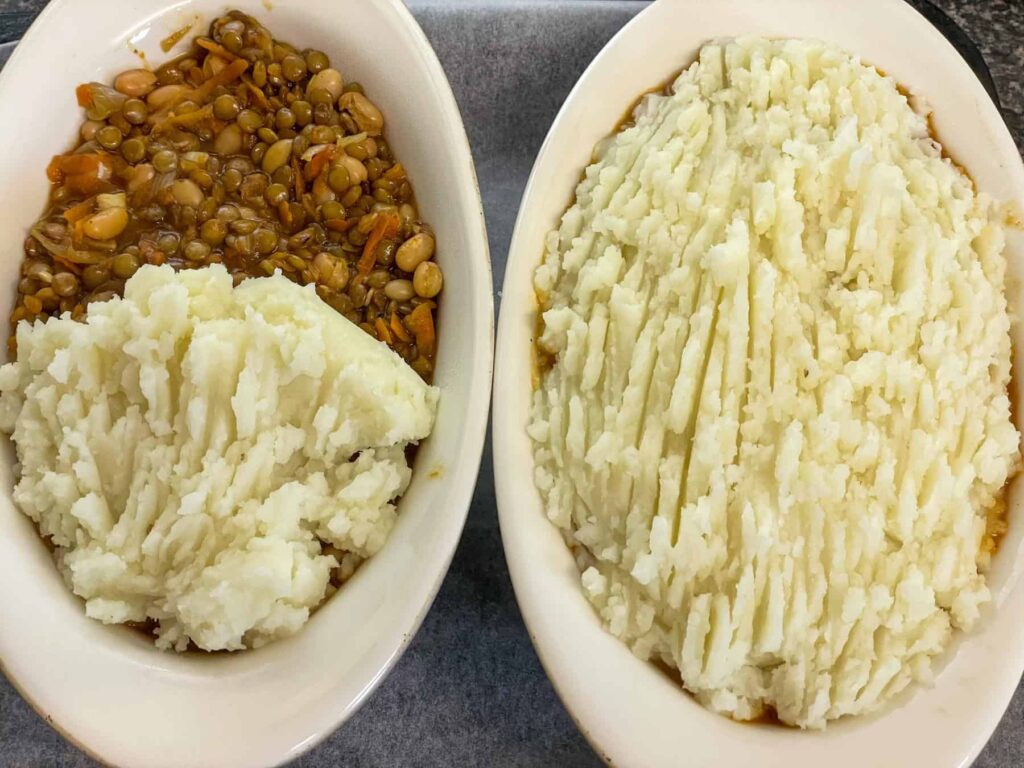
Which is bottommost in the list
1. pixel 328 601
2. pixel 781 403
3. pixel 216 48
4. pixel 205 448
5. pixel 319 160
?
pixel 328 601

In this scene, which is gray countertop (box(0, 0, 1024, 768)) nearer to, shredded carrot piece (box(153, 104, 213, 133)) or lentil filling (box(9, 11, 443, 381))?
lentil filling (box(9, 11, 443, 381))

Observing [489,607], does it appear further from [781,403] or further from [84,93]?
[84,93]

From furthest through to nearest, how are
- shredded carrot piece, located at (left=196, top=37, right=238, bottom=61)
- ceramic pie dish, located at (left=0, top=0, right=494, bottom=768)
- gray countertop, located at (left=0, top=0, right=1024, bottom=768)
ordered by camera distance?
1. gray countertop, located at (left=0, top=0, right=1024, bottom=768)
2. shredded carrot piece, located at (left=196, top=37, right=238, bottom=61)
3. ceramic pie dish, located at (left=0, top=0, right=494, bottom=768)

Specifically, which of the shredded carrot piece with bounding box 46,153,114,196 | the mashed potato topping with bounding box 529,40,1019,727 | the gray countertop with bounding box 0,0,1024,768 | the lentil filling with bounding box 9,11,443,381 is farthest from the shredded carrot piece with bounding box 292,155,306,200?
the gray countertop with bounding box 0,0,1024,768

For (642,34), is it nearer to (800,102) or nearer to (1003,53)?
(800,102)

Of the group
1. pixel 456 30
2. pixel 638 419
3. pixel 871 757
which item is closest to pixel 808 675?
pixel 871 757

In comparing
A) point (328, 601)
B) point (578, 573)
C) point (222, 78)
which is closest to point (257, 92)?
point (222, 78)

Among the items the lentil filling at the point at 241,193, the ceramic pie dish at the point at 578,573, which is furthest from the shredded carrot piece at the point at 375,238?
the ceramic pie dish at the point at 578,573
